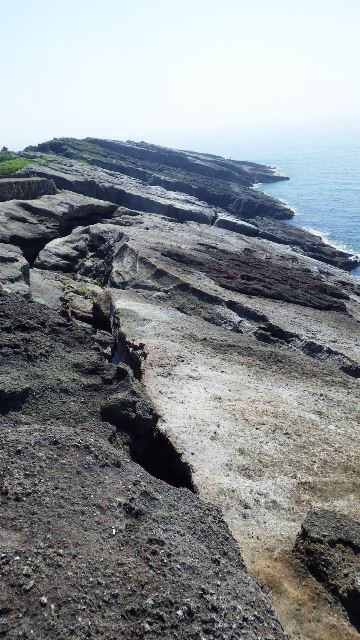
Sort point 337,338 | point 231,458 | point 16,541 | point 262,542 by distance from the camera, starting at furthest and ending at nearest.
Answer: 1. point 337,338
2. point 231,458
3. point 262,542
4. point 16,541

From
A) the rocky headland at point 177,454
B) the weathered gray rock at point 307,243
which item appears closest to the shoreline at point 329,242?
the weathered gray rock at point 307,243

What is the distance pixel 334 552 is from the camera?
1399cm

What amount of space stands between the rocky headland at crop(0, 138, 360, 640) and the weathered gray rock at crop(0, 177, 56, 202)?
1336 centimetres

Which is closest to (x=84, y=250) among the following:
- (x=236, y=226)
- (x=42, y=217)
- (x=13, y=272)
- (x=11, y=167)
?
(x=42, y=217)

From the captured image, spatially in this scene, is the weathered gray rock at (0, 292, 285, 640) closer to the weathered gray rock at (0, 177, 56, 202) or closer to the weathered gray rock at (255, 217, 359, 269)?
the weathered gray rock at (0, 177, 56, 202)

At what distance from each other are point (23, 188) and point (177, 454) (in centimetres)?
4214

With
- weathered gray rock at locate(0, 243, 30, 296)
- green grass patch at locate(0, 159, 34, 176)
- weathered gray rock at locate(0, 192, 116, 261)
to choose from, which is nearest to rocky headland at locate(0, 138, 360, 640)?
weathered gray rock at locate(0, 243, 30, 296)

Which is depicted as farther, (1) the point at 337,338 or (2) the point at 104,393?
(1) the point at 337,338

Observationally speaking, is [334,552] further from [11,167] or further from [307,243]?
[307,243]

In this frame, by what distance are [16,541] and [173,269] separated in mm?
26831

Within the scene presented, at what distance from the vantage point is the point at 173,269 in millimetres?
36812

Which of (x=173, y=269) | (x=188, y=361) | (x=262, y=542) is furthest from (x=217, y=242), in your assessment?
(x=262, y=542)

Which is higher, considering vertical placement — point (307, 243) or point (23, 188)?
point (23, 188)

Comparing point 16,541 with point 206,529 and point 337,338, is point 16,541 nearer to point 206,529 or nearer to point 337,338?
point 206,529
